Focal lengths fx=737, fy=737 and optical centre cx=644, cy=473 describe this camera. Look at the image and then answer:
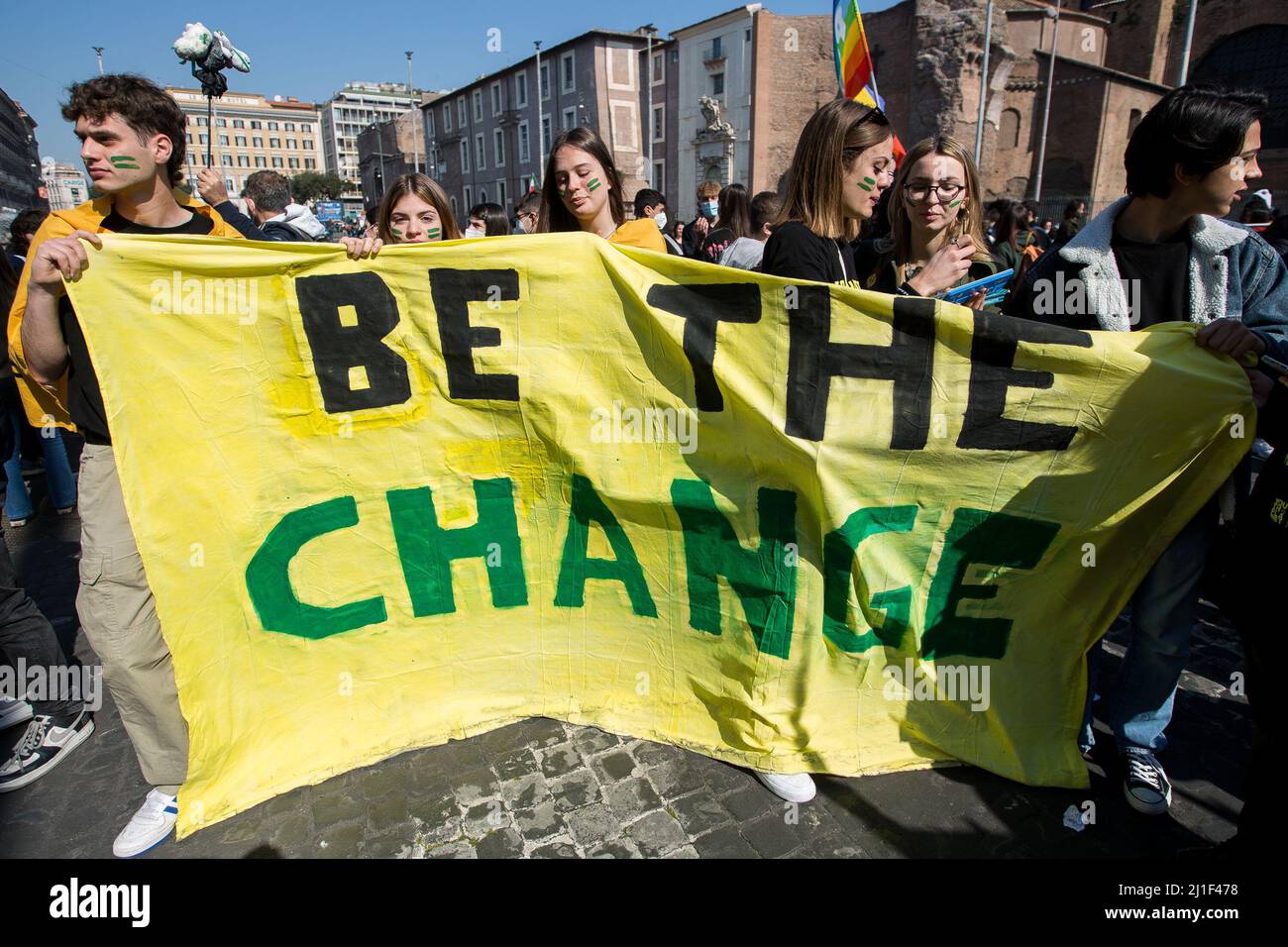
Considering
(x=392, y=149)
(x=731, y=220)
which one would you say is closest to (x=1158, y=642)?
(x=731, y=220)

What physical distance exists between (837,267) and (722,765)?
6.28 feet

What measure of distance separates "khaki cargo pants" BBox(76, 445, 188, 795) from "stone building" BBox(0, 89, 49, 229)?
64339mm

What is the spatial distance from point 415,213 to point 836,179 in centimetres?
193

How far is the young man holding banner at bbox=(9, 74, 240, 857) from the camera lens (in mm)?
2289

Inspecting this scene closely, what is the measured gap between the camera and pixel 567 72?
156ft

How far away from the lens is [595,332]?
2602 millimetres

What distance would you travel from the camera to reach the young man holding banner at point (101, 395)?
7.51 feet

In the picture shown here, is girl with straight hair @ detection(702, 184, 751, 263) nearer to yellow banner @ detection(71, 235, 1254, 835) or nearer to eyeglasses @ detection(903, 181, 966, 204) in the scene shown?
eyeglasses @ detection(903, 181, 966, 204)

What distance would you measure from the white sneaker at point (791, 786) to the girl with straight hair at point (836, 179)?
180 centimetres

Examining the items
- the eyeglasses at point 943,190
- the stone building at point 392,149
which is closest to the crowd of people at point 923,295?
the eyeglasses at point 943,190

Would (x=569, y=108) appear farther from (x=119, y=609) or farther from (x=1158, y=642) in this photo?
(x=1158, y=642)

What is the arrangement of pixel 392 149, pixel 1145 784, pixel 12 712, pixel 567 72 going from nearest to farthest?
1. pixel 1145 784
2. pixel 12 712
3. pixel 567 72
4. pixel 392 149
